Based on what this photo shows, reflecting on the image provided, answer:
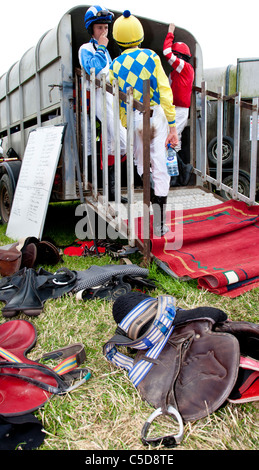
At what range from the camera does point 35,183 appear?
4.57 m

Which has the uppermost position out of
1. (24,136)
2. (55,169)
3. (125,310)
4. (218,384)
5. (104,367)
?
(24,136)

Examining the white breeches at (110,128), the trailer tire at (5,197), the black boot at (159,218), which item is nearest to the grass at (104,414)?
the black boot at (159,218)

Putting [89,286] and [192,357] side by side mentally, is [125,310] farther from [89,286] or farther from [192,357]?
[89,286]

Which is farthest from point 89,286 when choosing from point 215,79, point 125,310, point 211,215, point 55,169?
point 215,79

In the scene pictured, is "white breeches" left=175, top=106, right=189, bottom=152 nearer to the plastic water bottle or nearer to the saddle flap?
the plastic water bottle

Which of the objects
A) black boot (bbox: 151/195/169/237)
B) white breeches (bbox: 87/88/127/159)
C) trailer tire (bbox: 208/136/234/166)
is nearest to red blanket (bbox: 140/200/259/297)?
black boot (bbox: 151/195/169/237)

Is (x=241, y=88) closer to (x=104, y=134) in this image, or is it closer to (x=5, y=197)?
(x=104, y=134)

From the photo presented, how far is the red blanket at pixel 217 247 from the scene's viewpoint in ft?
9.47

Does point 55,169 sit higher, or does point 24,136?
point 24,136

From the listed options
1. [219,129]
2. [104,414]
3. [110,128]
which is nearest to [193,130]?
[219,129]

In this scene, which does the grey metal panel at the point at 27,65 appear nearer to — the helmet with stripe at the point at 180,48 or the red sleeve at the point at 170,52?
the red sleeve at the point at 170,52

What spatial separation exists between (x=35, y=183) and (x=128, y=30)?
213cm

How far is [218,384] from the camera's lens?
57.7 inches

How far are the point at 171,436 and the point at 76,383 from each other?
552 mm
